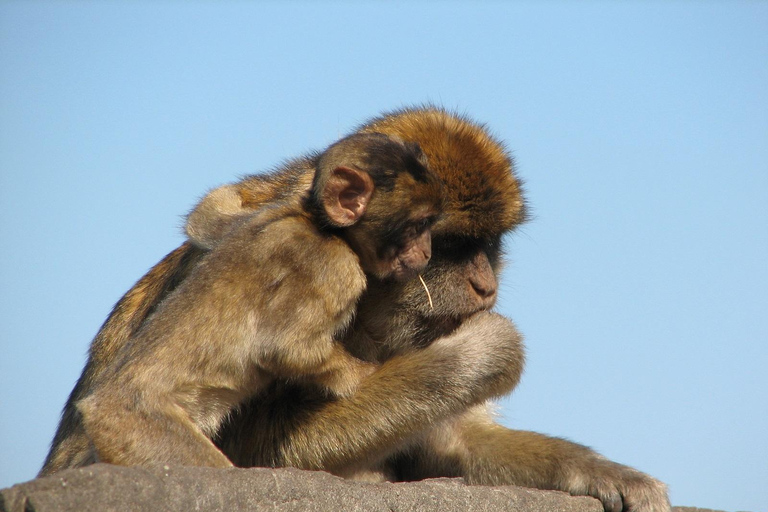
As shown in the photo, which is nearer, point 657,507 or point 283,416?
point 283,416

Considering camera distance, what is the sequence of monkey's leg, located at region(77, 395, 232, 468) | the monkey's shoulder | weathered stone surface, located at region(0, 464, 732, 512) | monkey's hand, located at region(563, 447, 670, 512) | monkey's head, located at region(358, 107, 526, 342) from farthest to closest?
1. monkey's hand, located at region(563, 447, 670, 512)
2. monkey's head, located at region(358, 107, 526, 342)
3. the monkey's shoulder
4. monkey's leg, located at region(77, 395, 232, 468)
5. weathered stone surface, located at region(0, 464, 732, 512)

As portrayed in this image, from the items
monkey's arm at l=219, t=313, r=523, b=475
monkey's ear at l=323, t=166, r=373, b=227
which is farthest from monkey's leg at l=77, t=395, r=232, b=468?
monkey's ear at l=323, t=166, r=373, b=227

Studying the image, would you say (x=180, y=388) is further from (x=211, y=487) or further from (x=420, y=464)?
(x=420, y=464)

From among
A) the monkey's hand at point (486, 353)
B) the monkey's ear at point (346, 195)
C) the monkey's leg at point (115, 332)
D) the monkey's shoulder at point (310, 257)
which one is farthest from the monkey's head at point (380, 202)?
the monkey's leg at point (115, 332)

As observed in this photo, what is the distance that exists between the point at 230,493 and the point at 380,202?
1.32m

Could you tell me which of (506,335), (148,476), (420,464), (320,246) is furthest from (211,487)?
(420,464)

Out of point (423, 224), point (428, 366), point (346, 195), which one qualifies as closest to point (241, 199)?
point (346, 195)

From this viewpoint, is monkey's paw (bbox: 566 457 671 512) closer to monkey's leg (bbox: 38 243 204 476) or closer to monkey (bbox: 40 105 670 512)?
Result: monkey (bbox: 40 105 670 512)

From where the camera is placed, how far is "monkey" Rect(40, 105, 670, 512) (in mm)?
3791

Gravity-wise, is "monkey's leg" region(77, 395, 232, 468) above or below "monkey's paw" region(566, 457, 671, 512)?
above

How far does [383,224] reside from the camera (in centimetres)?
364

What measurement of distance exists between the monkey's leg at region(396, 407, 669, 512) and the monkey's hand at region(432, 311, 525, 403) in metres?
0.55

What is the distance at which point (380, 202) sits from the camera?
3.65 metres

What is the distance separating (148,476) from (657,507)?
2331mm
